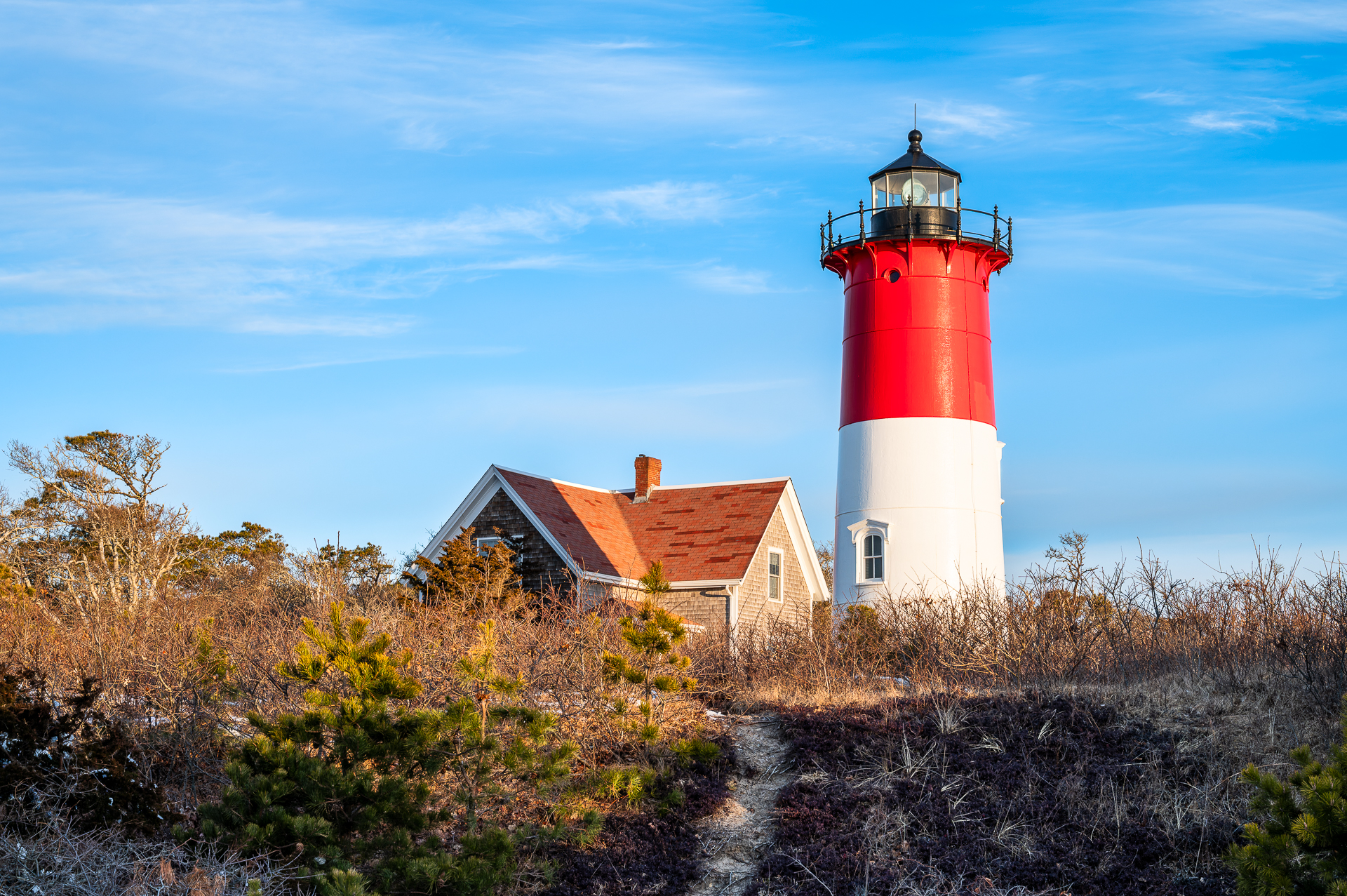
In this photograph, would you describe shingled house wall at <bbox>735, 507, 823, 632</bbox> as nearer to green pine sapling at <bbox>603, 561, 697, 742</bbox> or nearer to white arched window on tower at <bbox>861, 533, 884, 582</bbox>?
white arched window on tower at <bbox>861, 533, 884, 582</bbox>

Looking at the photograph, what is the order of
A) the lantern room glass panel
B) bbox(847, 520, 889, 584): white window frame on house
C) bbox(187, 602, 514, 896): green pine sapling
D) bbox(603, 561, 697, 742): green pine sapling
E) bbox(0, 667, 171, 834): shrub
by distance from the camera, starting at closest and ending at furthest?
bbox(187, 602, 514, 896): green pine sapling → bbox(0, 667, 171, 834): shrub → bbox(603, 561, 697, 742): green pine sapling → bbox(847, 520, 889, 584): white window frame on house → the lantern room glass panel

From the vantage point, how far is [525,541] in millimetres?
22609

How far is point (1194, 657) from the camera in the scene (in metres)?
11.3

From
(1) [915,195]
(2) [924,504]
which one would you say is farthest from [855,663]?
(1) [915,195]

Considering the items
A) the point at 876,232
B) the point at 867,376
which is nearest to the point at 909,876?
the point at 867,376

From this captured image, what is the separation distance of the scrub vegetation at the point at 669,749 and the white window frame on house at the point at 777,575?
35.9 feet

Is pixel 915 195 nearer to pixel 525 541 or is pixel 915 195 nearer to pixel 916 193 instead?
pixel 916 193

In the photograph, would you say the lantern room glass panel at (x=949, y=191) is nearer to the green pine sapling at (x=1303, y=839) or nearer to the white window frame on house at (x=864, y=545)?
the white window frame on house at (x=864, y=545)

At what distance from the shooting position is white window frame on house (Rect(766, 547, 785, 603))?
24859mm

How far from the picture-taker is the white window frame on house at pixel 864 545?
18453mm

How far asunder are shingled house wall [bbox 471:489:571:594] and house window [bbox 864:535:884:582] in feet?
18.7

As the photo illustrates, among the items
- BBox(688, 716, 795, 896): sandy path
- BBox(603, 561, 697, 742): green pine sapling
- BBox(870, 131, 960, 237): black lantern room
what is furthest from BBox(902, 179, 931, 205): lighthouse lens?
BBox(603, 561, 697, 742): green pine sapling

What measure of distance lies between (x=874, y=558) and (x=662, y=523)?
7570 mm

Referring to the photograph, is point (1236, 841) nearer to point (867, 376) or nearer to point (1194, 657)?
point (1194, 657)
